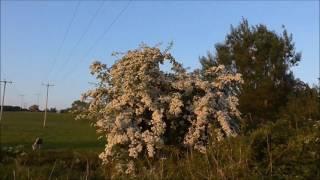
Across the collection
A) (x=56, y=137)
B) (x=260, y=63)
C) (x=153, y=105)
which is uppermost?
(x=260, y=63)

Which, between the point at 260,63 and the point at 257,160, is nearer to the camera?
the point at 257,160

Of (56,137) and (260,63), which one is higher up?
(260,63)

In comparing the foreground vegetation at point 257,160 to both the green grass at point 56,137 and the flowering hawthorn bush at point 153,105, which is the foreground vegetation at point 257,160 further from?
the green grass at point 56,137

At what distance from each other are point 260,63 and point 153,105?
2774 centimetres

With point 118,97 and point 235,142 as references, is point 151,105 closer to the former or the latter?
point 118,97

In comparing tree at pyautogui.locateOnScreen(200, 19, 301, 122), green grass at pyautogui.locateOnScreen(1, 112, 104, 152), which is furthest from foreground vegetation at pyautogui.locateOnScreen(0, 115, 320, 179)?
tree at pyautogui.locateOnScreen(200, 19, 301, 122)

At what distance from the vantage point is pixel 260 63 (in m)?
42.0

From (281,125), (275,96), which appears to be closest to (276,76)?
(275,96)

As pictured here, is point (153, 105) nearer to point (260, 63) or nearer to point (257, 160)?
point (257, 160)

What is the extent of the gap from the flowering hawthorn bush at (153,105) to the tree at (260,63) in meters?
19.4

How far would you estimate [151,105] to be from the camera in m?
15.4

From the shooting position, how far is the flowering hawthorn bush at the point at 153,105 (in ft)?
49.6

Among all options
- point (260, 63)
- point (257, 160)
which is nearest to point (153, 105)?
point (257, 160)

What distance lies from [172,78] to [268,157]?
27.4 ft
